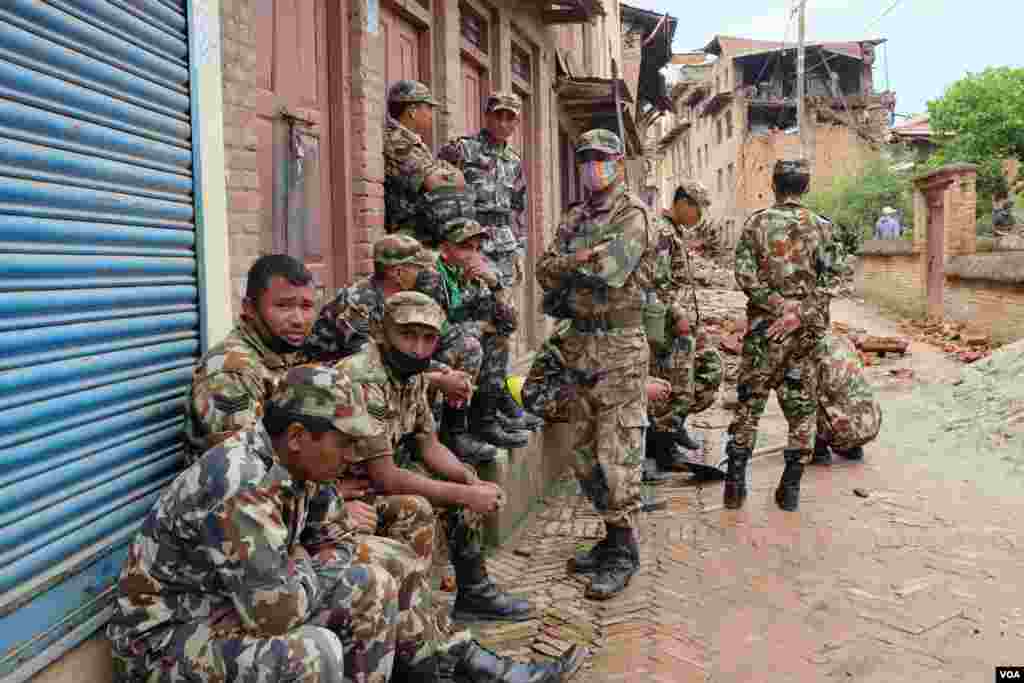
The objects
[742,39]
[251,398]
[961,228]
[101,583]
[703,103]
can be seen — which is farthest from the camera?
[703,103]

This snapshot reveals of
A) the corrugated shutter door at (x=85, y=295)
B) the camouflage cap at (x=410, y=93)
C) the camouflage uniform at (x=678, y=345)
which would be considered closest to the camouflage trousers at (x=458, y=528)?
the corrugated shutter door at (x=85, y=295)

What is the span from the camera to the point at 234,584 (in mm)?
2207

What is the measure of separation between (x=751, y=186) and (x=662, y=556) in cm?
3654

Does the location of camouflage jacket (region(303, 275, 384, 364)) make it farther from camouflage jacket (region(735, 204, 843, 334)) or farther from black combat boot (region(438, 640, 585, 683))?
camouflage jacket (region(735, 204, 843, 334))

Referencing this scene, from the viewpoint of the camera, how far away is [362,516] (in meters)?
3.04

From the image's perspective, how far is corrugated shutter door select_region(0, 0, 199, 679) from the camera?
2303mm

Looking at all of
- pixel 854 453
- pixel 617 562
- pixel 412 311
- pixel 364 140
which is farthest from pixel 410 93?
pixel 854 453

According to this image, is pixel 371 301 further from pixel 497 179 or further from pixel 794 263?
pixel 794 263

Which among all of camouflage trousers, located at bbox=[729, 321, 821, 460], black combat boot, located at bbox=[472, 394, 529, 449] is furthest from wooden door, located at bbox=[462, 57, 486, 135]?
camouflage trousers, located at bbox=[729, 321, 821, 460]

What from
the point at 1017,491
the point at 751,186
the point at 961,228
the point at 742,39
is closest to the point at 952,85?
the point at 751,186

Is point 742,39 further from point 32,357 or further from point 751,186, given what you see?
point 32,357

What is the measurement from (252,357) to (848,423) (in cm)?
531

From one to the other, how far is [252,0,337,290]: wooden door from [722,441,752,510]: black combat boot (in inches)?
110

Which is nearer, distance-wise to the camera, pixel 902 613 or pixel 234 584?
pixel 234 584
